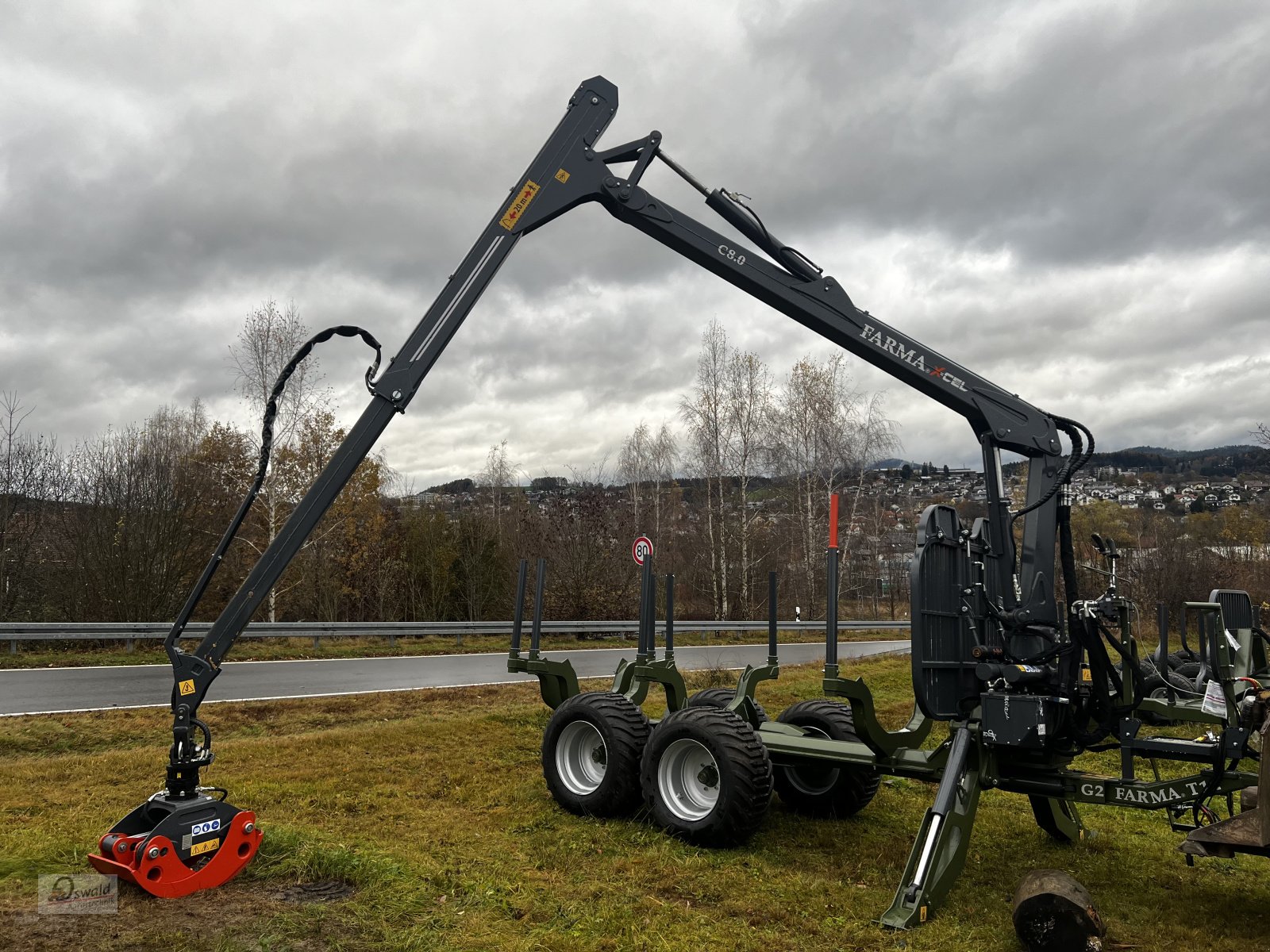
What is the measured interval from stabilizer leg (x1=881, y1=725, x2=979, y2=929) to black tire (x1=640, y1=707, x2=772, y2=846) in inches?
46.6

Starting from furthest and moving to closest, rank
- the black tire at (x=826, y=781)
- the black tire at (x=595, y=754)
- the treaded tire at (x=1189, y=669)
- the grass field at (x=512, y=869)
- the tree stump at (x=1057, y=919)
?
the treaded tire at (x=1189, y=669), the black tire at (x=826, y=781), the black tire at (x=595, y=754), the grass field at (x=512, y=869), the tree stump at (x=1057, y=919)

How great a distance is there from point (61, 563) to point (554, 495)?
64.0 feet

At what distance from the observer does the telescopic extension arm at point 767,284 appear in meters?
6.53

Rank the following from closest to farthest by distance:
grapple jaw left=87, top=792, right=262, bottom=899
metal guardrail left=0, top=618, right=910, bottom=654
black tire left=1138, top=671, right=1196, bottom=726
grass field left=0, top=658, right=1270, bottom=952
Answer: grass field left=0, top=658, right=1270, bottom=952
grapple jaw left=87, top=792, right=262, bottom=899
black tire left=1138, top=671, right=1196, bottom=726
metal guardrail left=0, top=618, right=910, bottom=654

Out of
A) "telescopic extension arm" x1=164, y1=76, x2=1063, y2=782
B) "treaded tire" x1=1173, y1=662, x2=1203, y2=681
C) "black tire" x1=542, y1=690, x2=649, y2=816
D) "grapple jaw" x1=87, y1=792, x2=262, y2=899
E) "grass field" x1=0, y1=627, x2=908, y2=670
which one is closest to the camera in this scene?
"grapple jaw" x1=87, y1=792, x2=262, y2=899

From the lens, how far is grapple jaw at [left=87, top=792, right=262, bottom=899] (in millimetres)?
4738

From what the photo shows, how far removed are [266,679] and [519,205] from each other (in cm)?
1091

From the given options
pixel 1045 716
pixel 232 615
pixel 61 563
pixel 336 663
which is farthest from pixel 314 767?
pixel 61 563

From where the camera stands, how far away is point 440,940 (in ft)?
14.6

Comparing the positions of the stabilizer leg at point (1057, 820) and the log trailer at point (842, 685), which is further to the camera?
the stabilizer leg at point (1057, 820)

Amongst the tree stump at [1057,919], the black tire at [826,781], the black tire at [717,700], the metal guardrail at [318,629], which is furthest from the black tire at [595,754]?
the metal guardrail at [318,629]

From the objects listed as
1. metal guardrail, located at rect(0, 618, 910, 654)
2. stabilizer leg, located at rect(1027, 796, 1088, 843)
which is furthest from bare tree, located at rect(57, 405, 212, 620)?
stabilizer leg, located at rect(1027, 796, 1088, 843)

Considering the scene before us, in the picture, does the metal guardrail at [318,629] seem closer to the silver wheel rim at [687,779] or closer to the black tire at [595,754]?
the black tire at [595,754]

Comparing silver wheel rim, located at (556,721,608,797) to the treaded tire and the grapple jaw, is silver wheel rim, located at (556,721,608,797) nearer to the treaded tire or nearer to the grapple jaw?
the grapple jaw
